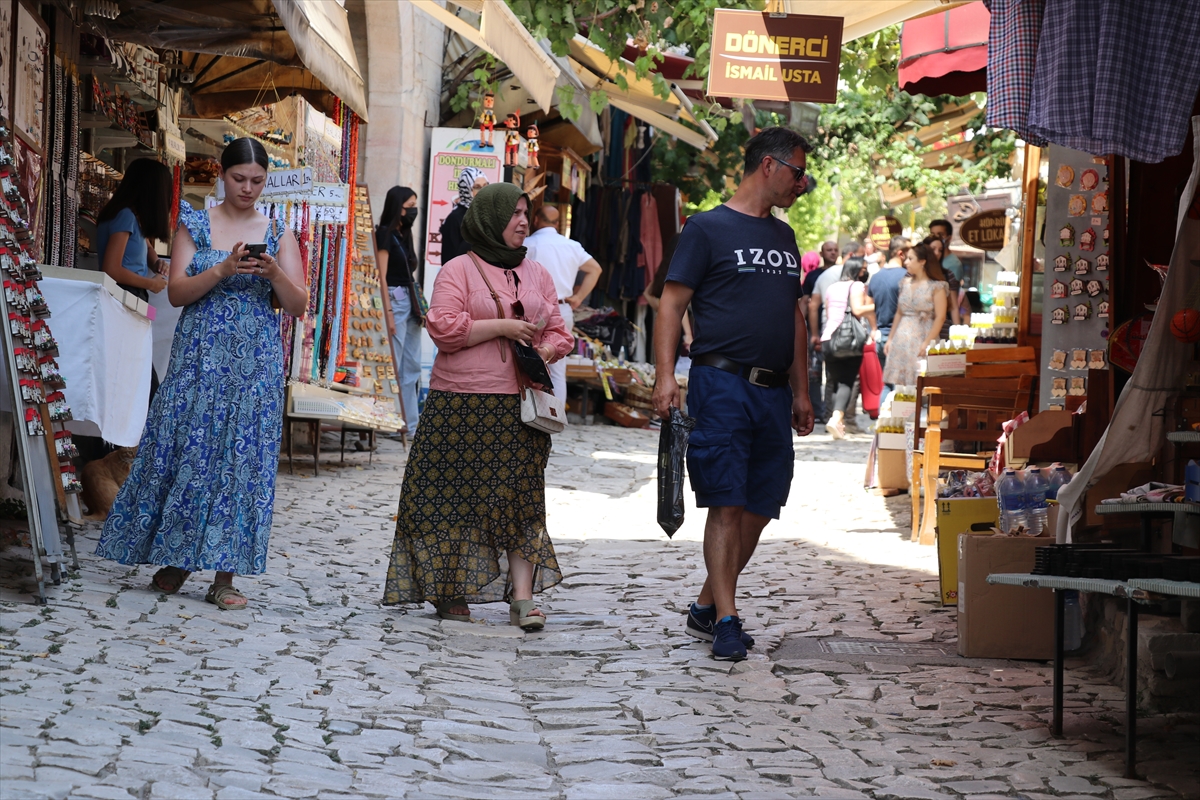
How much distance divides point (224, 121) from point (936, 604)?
736 centimetres

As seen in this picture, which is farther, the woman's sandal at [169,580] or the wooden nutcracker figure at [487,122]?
the wooden nutcracker figure at [487,122]

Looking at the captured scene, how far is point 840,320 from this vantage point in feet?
56.0

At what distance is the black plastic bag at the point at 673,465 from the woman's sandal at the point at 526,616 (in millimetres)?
697

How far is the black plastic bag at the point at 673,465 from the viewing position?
612cm

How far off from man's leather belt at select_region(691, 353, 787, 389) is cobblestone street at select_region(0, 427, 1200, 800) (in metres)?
1.12

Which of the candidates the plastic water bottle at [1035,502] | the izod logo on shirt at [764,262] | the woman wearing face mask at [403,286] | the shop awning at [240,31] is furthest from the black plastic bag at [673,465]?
the woman wearing face mask at [403,286]

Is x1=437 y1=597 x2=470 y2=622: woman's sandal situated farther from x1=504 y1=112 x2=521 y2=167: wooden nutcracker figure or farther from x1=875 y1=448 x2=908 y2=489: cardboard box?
x1=504 y1=112 x2=521 y2=167: wooden nutcracker figure

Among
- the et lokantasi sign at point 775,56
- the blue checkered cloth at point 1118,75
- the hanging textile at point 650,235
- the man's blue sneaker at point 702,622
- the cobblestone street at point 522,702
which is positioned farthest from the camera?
the hanging textile at point 650,235

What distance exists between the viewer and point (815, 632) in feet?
21.5

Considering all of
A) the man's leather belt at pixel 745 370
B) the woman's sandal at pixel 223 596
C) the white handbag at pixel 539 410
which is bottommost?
the woman's sandal at pixel 223 596

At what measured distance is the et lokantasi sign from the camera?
948 cm

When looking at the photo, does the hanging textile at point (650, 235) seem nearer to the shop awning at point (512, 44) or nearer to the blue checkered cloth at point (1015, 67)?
the shop awning at point (512, 44)

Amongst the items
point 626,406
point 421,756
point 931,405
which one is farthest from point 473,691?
point 626,406

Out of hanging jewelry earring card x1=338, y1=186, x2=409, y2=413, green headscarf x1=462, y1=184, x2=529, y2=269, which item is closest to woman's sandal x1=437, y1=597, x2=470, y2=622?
green headscarf x1=462, y1=184, x2=529, y2=269
